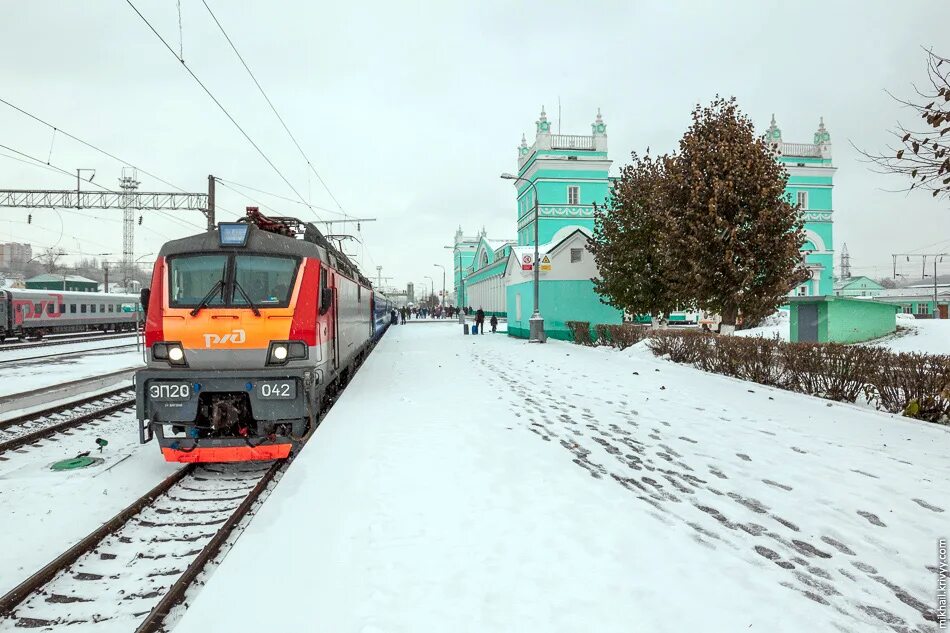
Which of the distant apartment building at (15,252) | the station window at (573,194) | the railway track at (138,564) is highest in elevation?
the station window at (573,194)

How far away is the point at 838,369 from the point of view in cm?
842

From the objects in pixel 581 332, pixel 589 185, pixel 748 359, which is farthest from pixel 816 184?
pixel 748 359

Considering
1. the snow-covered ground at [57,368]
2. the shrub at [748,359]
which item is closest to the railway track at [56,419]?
the snow-covered ground at [57,368]

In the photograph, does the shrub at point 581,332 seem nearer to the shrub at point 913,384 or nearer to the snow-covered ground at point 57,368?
the shrub at point 913,384

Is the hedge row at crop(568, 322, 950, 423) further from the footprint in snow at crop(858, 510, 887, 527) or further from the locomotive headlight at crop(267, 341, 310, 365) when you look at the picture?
the locomotive headlight at crop(267, 341, 310, 365)

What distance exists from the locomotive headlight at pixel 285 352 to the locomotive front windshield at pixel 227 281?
50 centimetres

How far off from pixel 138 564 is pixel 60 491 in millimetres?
2323

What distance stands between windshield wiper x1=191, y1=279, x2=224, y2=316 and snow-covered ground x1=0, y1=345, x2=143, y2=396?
26.3 ft

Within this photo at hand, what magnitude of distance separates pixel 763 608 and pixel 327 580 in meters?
2.68

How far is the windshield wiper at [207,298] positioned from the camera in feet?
20.2

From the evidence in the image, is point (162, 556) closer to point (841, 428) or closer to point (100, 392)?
point (841, 428)

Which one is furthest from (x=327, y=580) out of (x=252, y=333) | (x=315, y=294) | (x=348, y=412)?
(x=348, y=412)

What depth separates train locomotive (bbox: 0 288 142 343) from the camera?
85.6 ft

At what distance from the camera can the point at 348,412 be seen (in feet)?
28.2
